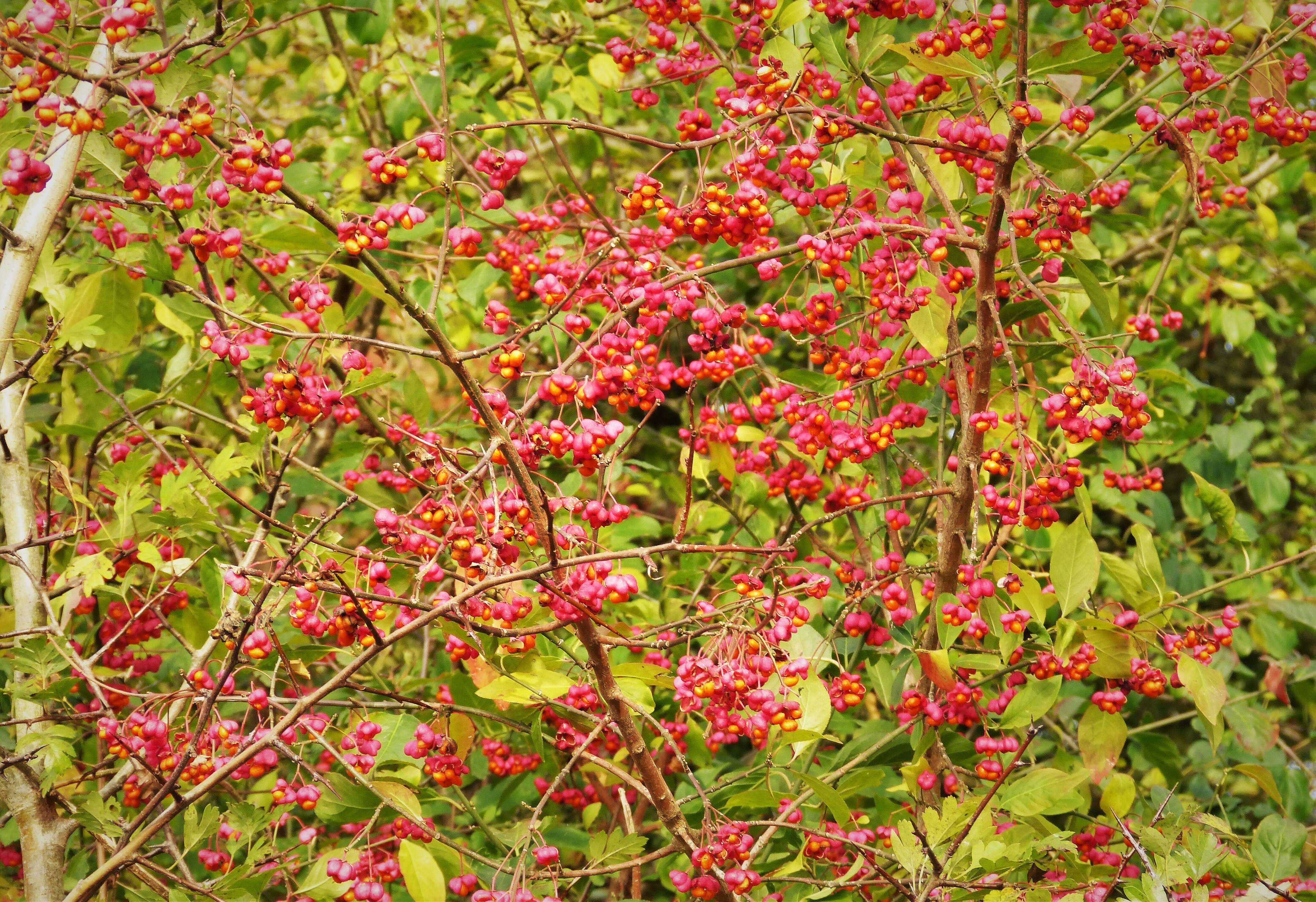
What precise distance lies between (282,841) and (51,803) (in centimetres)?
62

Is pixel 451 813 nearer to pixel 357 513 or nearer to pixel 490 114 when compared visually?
pixel 357 513

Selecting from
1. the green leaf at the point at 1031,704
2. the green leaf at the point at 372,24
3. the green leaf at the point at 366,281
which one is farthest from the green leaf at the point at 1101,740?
the green leaf at the point at 372,24

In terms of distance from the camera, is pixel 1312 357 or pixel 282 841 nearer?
pixel 282 841

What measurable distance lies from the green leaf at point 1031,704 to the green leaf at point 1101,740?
0.16m

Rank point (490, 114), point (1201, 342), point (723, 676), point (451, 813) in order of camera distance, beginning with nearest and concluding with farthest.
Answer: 1. point (723, 676)
2. point (451, 813)
3. point (490, 114)
4. point (1201, 342)

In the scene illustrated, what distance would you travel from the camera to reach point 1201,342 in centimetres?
617

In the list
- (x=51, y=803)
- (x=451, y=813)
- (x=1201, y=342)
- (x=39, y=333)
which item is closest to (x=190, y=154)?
(x=51, y=803)

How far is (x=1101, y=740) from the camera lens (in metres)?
2.36

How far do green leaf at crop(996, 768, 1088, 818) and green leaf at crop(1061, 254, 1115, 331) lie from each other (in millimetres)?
993

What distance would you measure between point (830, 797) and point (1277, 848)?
0.95 meters

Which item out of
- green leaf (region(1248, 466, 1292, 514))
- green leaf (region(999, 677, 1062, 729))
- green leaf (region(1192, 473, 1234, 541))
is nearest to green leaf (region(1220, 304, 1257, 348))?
green leaf (region(1248, 466, 1292, 514))

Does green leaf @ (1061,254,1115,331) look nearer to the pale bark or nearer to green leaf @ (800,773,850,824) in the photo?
green leaf @ (800,773,850,824)

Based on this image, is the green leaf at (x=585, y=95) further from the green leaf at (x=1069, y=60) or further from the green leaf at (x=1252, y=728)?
the green leaf at (x=1252, y=728)

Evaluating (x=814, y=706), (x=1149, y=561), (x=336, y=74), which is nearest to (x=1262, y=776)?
(x=1149, y=561)
